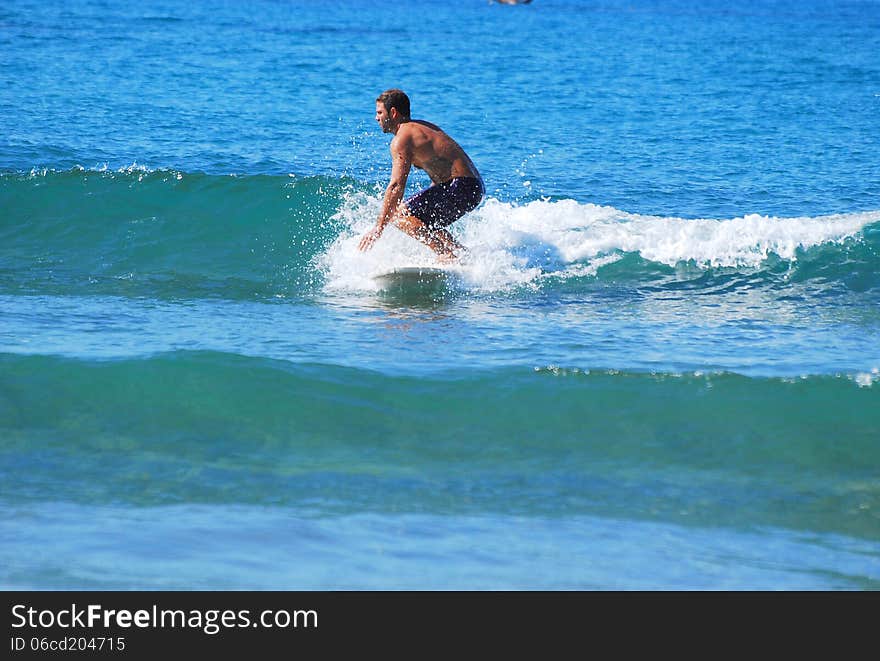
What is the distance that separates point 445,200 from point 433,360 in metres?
2.46

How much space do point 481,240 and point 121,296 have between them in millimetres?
3088

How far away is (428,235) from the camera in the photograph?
30.0 ft

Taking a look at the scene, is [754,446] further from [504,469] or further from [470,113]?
[470,113]

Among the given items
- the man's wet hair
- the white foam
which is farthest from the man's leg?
the man's wet hair

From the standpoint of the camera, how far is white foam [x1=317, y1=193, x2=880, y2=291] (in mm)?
9445

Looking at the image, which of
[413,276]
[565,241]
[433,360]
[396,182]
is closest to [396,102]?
[396,182]

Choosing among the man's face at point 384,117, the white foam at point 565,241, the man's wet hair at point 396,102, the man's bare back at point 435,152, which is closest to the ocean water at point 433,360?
the white foam at point 565,241

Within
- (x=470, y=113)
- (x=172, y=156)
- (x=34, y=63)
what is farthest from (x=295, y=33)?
(x=172, y=156)

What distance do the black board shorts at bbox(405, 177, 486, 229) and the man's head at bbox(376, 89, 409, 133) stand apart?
56cm

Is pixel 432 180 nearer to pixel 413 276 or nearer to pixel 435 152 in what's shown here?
pixel 435 152

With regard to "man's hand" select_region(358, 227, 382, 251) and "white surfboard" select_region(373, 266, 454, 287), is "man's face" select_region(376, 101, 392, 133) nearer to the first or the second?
"man's hand" select_region(358, 227, 382, 251)

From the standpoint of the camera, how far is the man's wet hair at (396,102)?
8.64 meters

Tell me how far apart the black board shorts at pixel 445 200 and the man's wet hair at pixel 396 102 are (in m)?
0.61

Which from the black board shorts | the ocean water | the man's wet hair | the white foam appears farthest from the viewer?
the white foam
